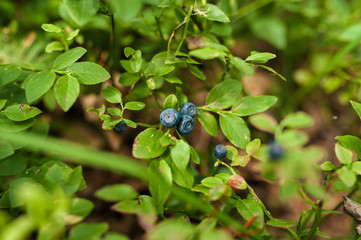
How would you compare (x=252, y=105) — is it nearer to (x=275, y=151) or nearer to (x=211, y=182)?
(x=211, y=182)

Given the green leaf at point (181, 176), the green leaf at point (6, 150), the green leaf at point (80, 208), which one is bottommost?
the green leaf at point (181, 176)

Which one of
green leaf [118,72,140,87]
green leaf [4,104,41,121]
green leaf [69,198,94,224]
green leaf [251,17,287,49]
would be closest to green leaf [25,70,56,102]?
green leaf [4,104,41,121]

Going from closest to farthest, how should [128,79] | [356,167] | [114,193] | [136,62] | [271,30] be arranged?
[114,193], [356,167], [136,62], [128,79], [271,30]

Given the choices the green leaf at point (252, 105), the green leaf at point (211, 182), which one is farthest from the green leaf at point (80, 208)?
the green leaf at point (252, 105)

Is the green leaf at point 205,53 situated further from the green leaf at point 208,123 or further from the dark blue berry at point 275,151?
the dark blue berry at point 275,151

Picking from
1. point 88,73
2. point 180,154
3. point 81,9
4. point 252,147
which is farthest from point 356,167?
point 81,9

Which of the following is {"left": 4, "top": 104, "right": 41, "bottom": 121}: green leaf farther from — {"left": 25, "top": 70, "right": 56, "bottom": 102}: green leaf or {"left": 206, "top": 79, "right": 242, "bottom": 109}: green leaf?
{"left": 206, "top": 79, "right": 242, "bottom": 109}: green leaf
